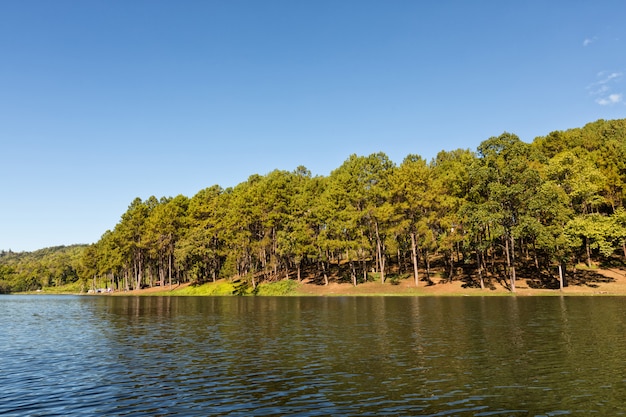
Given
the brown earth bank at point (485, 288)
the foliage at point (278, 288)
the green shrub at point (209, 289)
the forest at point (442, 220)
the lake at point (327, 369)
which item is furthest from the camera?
the green shrub at point (209, 289)

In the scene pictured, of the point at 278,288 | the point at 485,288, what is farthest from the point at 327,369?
the point at 278,288

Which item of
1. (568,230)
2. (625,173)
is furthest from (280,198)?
(625,173)

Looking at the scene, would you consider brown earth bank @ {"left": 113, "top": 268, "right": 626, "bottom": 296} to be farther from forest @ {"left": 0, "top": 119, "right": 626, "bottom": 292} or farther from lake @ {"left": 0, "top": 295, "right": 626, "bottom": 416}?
lake @ {"left": 0, "top": 295, "right": 626, "bottom": 416}

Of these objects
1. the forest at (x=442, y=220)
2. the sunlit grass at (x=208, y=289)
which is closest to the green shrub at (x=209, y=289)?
the sunlit grass at (x=208, y=289)

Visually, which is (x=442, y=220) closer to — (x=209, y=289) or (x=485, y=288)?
(x=485, y=288)

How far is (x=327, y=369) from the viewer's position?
20609 millimetres

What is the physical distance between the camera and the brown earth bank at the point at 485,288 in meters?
70.4

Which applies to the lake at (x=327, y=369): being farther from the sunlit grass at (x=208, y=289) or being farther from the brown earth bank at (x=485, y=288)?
the sunlit grass at (x=208, y=289)

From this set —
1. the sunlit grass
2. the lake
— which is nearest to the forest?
the sunlit grass

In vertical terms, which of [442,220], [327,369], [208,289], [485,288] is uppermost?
[442,220]

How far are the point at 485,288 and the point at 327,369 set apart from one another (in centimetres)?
6389

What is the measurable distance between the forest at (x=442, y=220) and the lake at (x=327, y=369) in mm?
39110

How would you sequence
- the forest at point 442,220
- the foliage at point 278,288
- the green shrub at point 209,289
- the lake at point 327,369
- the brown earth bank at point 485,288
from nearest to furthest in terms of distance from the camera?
the lake at point 327,369
the brown earth bank at point 485,288
the forest at point 442,220
the foliage at point 278,288
the green shrub at point 209,289

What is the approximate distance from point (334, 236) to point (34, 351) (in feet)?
227
